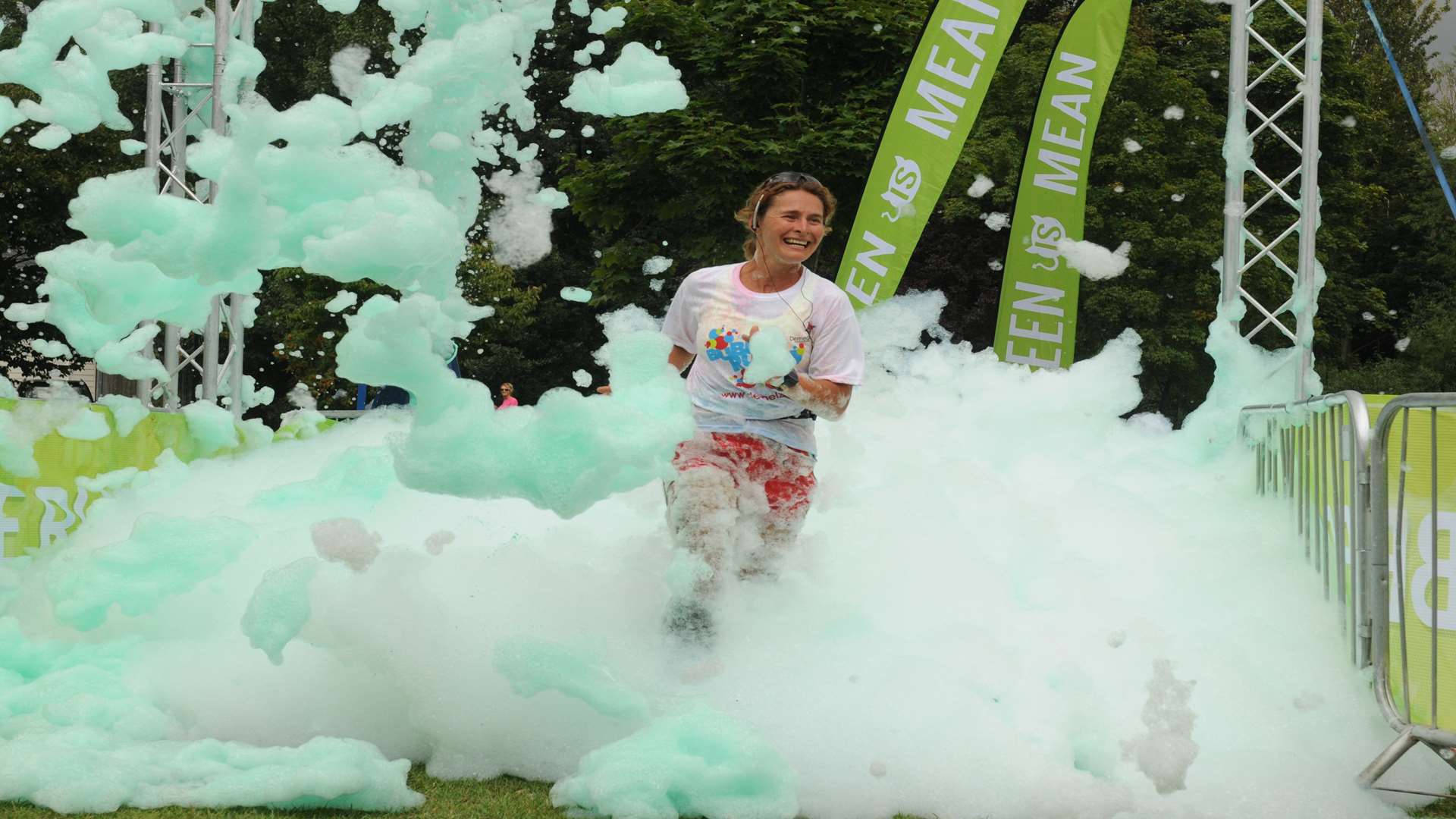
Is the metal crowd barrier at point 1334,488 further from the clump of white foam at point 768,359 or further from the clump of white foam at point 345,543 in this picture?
the clump of white foam at point 345,543

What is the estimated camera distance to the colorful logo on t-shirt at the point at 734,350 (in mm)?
4109

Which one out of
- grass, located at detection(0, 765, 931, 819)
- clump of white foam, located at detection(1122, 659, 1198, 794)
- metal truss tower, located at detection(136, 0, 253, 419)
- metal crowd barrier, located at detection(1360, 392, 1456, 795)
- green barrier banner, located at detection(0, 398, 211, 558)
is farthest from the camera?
metal truss tower, located at detection(136, 0, 253, 419)

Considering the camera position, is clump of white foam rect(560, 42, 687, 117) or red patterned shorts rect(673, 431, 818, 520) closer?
red patterned shorts rect(673, 431, 818, 520)

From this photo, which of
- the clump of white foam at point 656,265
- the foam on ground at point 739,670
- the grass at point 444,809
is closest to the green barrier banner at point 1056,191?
the foam on ground at point 739,670

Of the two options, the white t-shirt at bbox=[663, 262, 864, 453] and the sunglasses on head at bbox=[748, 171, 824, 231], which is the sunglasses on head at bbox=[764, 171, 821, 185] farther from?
the white t-shirt at bbox=[663, 262, 864, 453]

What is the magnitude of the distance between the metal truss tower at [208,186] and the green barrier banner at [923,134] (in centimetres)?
430

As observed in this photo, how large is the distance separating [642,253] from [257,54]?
53.5ft

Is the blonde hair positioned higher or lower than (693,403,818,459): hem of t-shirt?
higher

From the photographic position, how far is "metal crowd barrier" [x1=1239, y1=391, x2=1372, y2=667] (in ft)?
13.6

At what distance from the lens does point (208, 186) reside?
9578mm

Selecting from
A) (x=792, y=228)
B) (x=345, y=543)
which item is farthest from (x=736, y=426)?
(x=345, y=543)

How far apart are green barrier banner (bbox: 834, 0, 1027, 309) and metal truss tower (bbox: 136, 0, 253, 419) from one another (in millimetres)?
4300

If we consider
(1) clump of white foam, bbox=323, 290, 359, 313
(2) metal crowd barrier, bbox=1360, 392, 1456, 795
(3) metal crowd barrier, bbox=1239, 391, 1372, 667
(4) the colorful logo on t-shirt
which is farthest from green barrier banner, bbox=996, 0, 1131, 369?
(4) the colorful logo on t-shirt

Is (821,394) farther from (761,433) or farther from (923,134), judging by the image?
(923,134)
